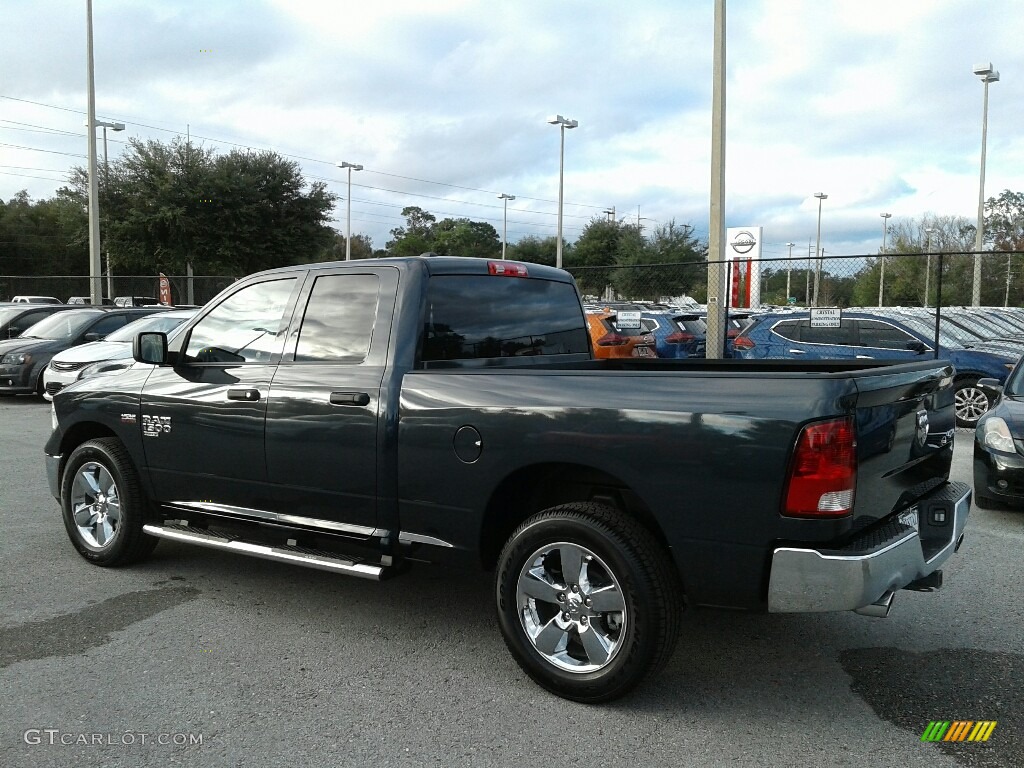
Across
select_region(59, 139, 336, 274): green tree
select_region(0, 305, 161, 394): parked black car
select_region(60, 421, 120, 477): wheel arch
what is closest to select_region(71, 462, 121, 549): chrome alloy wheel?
select_region(60, 421, 120, 477): wheel arch

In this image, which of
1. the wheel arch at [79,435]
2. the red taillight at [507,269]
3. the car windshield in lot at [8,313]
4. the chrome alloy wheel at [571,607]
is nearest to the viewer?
the chrome alloy wheel at [571,607]

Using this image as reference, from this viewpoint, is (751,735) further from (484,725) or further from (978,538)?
(978,538)

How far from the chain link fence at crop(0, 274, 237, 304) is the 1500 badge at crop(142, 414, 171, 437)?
23976mm

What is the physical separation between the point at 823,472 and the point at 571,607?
3.88ft

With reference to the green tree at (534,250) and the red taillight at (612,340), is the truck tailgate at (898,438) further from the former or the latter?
the green tree at (534,250)

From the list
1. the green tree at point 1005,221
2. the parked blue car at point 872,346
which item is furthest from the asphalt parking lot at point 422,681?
the green tree at point 1005,221

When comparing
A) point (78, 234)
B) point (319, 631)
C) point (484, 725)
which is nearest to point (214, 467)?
point (319, 631)

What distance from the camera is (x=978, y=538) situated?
20.2 ft

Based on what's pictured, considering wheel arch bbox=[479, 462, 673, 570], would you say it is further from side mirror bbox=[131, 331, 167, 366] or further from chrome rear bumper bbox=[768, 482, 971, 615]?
side mirror bbox=[131, 331, 167, 366]

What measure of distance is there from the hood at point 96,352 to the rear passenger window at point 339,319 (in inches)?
384

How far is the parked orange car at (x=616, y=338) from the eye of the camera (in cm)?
1545

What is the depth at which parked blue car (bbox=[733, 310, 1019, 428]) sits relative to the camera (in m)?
11.6

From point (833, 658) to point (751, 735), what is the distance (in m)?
0.96

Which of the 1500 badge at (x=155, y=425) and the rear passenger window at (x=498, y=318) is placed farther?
the 1500 badge at (x=155, y=425)
